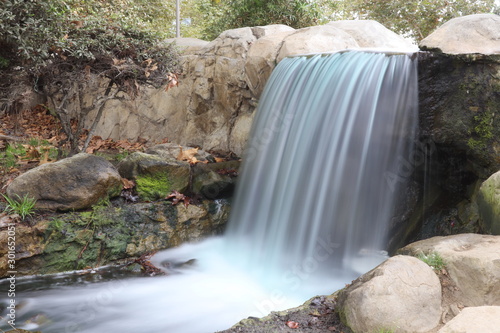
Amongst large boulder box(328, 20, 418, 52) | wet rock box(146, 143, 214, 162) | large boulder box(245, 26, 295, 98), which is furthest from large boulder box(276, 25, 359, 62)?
wet rock box(146, 143, 214, 162)

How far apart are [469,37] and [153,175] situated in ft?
14.1

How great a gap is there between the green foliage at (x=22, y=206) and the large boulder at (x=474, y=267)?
4165 millimetres

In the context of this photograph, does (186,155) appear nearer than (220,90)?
Yes

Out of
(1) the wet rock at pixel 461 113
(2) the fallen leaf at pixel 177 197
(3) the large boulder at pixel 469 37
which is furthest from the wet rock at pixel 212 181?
(3) the large boulder at pixel 469 37

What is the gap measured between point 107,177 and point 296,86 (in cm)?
Answer: 298

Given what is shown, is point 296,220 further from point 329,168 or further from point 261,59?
point 261,59

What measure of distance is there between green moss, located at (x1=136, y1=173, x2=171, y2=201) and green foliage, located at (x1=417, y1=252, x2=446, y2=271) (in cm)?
358

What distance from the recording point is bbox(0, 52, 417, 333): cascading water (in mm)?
3891

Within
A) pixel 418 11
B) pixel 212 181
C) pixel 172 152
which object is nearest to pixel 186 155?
pixel 172 152

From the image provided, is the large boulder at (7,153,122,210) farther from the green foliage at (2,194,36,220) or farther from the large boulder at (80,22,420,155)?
the large boulder at (80,22,420,155)

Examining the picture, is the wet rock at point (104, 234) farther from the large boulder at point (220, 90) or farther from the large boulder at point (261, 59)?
the large boulder at point (261, 59)

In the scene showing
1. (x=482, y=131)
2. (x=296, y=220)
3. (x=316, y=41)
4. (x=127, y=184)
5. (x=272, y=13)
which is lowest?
(x=296, y=220)

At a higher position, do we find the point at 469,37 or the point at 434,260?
the point at 469,37

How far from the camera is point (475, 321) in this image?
2.33 meters
